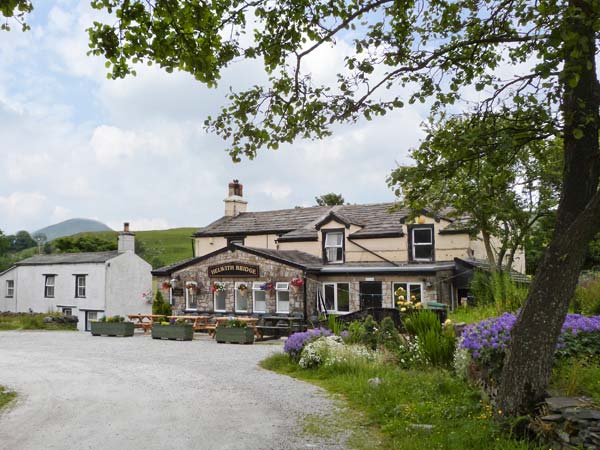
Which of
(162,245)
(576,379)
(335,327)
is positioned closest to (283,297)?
(335,327)

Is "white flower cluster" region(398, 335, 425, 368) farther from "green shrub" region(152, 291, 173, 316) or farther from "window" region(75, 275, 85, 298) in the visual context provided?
"window" region(75, 275, 85, 298)

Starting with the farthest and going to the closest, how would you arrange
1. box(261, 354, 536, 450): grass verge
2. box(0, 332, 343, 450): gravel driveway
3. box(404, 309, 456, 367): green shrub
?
box(404, 309, 456, 367): green shrub < box(0, 332, 343, 450): gravel driveway < box(261, 354, 536, 450): grass verge

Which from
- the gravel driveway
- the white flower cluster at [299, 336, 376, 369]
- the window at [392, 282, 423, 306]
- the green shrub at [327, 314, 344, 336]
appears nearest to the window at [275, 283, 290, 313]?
the window at [392, 282, 423, 306]

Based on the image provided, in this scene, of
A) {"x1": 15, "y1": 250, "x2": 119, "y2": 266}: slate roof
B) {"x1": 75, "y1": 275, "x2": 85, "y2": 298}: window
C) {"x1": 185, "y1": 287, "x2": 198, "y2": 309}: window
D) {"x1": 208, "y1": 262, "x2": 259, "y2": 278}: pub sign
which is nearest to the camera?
{"x1": 208, "y1": 262, "x2": 259, "y2": 278}: pub sign

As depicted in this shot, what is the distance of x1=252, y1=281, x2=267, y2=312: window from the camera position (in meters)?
26.0

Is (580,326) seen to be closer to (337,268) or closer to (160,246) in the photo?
(337,268)

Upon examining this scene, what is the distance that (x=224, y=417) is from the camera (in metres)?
8.98

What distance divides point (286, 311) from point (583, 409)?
19.7 metres

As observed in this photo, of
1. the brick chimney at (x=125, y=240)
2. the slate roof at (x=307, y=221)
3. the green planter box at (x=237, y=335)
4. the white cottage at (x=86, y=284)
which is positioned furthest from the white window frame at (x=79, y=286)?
the green planter box at (x=237, y=335)

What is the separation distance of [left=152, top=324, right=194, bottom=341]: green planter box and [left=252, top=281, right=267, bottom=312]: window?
3.73m

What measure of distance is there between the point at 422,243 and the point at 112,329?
15.3 meters

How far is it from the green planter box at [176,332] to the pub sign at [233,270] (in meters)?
3.89

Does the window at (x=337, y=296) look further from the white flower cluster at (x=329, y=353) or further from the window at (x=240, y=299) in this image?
the white flower cluster at (x=329, y=353)

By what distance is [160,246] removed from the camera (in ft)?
338
